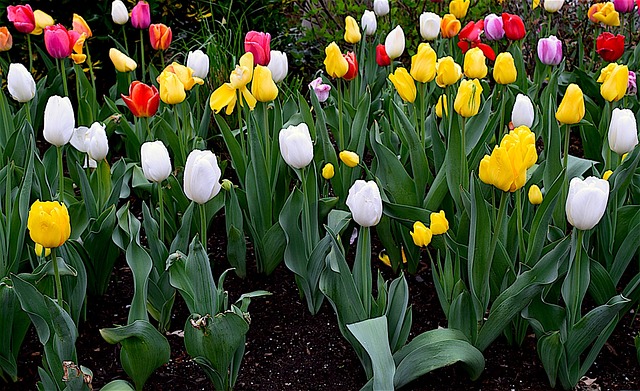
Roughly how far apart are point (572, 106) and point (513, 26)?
4.11 ft

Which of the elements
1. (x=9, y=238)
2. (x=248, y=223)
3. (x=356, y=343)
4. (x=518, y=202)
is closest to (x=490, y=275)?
(x=518, y=202)

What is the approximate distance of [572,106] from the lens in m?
2.22

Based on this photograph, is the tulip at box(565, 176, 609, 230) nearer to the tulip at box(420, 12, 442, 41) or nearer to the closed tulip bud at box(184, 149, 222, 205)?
the closed tulip bud at box(184, 149, 222, 205)

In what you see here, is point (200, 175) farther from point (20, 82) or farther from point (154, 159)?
point (20, 82)

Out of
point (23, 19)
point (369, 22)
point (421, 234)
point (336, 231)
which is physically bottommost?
point (336, 231)

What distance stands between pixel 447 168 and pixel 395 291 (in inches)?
21.8

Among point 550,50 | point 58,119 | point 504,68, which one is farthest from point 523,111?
point 58,119

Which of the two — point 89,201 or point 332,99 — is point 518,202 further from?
point 332,99

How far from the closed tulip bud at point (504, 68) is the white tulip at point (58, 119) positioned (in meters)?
1.37

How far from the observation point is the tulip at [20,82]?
110 inches

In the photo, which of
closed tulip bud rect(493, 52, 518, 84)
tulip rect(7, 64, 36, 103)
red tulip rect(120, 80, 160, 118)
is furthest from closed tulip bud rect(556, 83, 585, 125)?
tulip rect(7, 64, 36, 103)

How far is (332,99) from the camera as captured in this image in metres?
3.71

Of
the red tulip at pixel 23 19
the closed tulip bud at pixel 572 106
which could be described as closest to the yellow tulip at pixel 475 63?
the closed tulip bud at pixel 572 106

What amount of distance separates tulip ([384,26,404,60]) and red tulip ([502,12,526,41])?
0.44 metres
